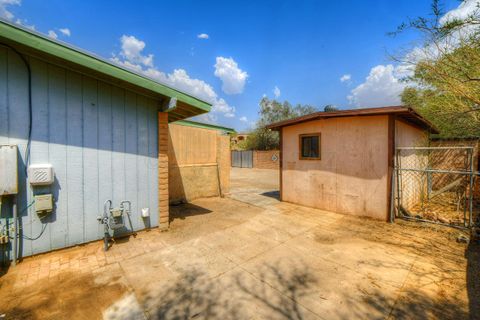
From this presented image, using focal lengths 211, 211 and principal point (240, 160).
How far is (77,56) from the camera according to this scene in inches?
134

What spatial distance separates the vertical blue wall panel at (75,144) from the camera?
3373mm

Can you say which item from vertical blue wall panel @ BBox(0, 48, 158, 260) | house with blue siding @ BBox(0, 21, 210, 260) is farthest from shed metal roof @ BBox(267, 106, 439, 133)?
vertical blue wall panel @ BBox(0, 48, 158, 260)

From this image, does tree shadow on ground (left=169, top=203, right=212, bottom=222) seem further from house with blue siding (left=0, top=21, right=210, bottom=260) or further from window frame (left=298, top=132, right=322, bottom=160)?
window frame (left=298, top=132, right=322, bottom=160)

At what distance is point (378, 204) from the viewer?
559 cm

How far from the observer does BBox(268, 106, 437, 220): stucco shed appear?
17.9 feet

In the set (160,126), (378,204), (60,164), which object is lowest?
(378,204)

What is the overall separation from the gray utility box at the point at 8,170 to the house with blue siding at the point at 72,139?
20mm

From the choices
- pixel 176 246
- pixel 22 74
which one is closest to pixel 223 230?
pixel 176 246

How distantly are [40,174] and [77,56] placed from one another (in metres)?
2.00

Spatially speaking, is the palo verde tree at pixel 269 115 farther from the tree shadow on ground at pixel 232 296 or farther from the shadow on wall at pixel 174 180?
the tree shadow on ground at pixel 232 296

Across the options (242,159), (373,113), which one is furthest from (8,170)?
(242,159)

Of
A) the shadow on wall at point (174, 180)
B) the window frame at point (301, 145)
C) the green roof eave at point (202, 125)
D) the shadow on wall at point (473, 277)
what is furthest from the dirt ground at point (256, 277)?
the green roof eave at point (202, 125)

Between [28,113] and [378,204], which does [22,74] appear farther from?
[378,204]

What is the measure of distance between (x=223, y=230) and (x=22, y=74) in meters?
4.62
